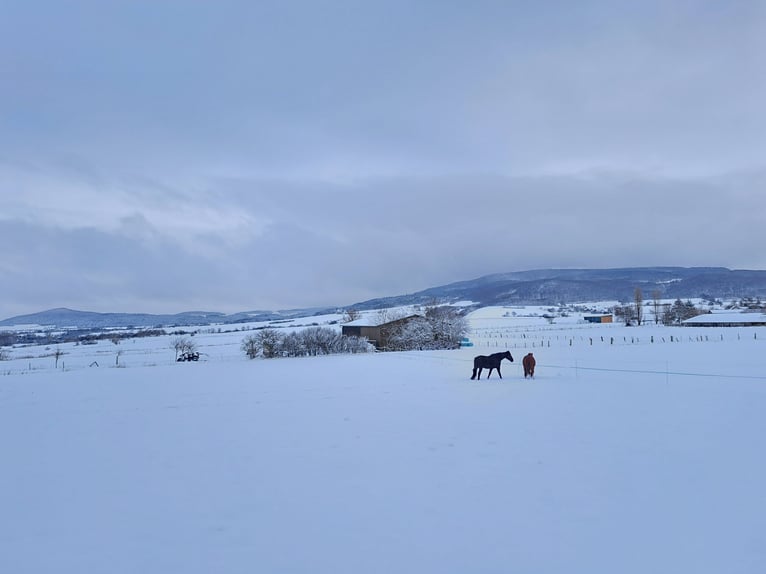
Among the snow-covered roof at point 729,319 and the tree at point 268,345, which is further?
the snow-covered roof at point 729,319

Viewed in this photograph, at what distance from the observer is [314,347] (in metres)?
53.4

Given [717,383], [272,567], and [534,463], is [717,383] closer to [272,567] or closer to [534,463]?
[534,463]

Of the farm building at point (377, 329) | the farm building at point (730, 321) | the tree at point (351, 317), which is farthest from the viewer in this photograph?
the tree at point (351, 317)

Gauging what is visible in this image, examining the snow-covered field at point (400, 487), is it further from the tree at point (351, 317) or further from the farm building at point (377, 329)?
the tree at point (351, 317)

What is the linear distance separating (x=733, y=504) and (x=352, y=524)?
4.87m

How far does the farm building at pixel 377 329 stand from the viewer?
61469 millimetres

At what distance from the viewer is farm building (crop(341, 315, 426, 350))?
61469 mm

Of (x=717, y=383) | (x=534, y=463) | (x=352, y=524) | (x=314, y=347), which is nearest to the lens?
(x=352, y=524)

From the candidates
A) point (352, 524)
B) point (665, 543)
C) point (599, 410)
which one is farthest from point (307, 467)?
point (599, 410)

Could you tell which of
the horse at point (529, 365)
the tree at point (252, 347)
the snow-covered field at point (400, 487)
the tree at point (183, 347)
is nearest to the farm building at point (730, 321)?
the tree at point (252, 347)

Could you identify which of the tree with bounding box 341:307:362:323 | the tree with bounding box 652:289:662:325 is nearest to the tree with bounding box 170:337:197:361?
the tree with bounding box 341:307:362:323

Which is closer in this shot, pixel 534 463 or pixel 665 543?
pixel 665 543

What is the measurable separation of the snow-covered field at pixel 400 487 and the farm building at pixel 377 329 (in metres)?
45.4

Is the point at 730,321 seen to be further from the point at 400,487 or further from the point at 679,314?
the point at 400,487
